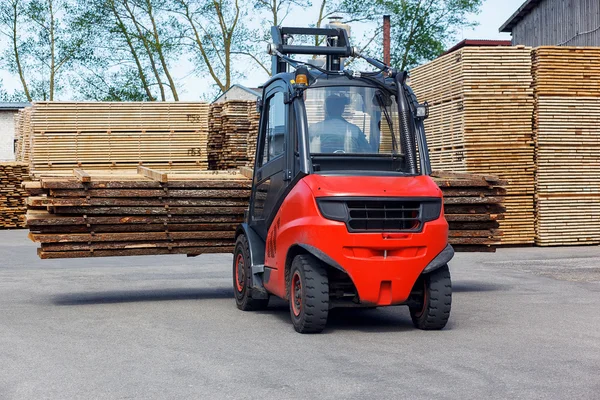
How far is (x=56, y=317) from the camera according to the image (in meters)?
9.86

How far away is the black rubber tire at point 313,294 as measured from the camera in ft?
27.1

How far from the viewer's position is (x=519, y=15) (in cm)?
3053

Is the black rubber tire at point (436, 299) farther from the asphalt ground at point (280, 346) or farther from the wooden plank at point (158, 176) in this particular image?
the wooden plank at point (158, 176)

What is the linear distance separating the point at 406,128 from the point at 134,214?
12.6 ft

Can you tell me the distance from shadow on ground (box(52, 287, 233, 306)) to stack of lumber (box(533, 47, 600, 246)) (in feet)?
26.6

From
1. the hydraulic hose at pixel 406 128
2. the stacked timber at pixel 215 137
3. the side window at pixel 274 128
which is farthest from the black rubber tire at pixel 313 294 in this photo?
the stacked timber at pixel 215 137

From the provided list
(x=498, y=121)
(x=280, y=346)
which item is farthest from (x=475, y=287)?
(x=498, y=121)

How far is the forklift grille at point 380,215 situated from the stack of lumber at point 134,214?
11.5 feet

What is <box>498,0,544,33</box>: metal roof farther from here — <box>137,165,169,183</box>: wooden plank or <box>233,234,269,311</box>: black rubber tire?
<box>233,234,269,311</box>: black rubber tire

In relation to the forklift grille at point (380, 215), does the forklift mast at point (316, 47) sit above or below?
above

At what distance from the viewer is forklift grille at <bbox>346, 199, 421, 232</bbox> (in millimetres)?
8266

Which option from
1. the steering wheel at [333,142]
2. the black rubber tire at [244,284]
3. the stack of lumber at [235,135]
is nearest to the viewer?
the steering wheel at [333,142]

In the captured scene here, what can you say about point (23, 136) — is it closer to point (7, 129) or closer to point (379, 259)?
point (7, 129)

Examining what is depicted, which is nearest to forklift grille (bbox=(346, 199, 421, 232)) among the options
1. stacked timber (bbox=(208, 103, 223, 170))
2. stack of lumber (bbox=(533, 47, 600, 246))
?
stack of lumber (bbox=(533, 47, 600, 246))
